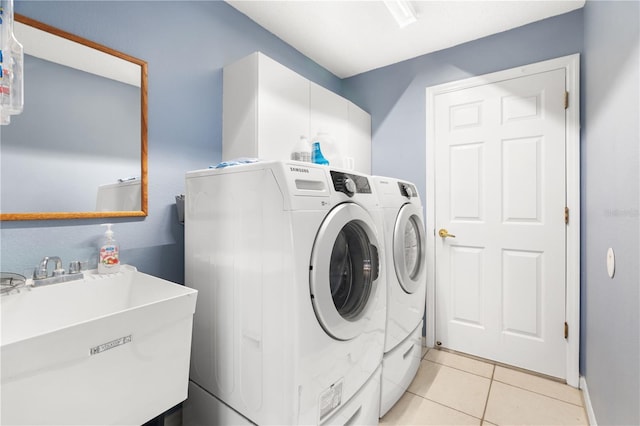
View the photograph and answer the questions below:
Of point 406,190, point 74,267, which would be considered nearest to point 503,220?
point 406,190

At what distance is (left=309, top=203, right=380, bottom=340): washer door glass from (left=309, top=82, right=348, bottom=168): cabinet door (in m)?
0.98

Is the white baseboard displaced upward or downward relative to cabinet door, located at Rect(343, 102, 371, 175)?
downward

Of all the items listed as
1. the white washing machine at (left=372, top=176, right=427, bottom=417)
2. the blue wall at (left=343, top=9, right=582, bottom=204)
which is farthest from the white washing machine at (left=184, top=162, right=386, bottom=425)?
the blue wall at (left=343, top=9, right=582, bottom=204)

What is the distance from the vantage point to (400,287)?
5.52ft

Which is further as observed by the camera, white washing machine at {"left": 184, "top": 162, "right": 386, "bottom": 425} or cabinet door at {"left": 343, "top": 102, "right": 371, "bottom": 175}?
cabinet door at {"left": 343, "top": 102, "right": 371, "bottom": 175}

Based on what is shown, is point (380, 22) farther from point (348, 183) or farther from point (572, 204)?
point (572, 204)

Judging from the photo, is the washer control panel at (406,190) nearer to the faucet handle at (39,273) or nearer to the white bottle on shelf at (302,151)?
the white bottle on shelf at (302,151)

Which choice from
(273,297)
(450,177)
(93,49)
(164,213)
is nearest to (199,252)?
(164,213)

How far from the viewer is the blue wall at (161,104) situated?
1.19m

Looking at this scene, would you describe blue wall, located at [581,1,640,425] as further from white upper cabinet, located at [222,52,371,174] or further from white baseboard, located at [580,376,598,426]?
white upper cabinet, located at [222,52,371,174]

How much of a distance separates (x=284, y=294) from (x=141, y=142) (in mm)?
1072

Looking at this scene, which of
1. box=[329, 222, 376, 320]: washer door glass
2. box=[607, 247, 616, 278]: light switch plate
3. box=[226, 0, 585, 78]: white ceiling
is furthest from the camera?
box=[226, 0, 585, 78]: white ceiling

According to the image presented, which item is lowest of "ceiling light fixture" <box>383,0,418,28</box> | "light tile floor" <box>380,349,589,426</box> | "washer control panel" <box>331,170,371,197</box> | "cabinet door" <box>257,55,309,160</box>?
"light tile floor" <box>380,349,589,426</box>

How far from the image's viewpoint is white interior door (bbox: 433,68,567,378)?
2.05 meters
